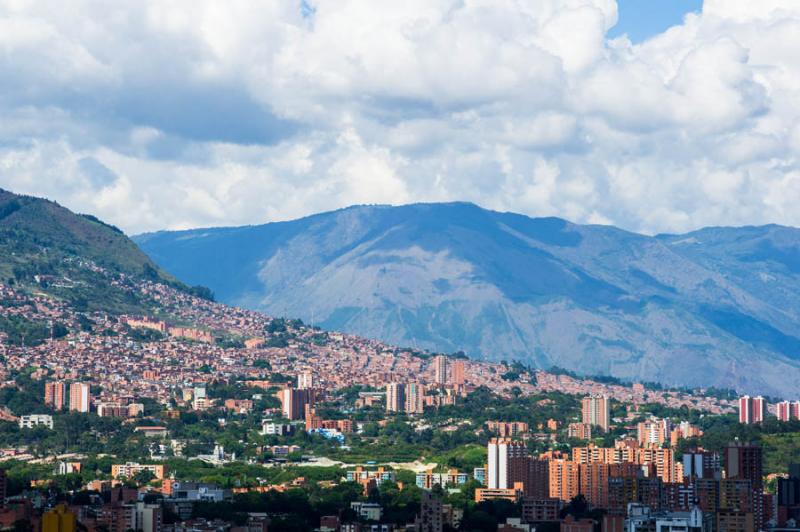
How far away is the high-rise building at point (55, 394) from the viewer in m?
141

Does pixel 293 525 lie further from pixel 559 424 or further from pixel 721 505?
pixel 559 424

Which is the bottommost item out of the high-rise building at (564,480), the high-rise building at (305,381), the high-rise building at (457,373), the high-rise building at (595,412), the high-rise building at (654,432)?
the high-rise building at (564,480)

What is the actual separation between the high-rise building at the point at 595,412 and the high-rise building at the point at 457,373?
2370 cm

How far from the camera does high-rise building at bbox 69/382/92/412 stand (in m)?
140

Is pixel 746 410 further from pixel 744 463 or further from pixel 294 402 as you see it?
pixel 744 463

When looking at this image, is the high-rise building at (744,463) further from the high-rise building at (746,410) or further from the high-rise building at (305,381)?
the high-rise building at (305,381)

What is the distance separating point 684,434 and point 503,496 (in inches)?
1719

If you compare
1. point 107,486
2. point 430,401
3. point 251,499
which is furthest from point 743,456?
point 430,401

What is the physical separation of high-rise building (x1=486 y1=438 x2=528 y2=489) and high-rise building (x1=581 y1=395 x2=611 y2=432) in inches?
1742

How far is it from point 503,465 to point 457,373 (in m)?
76.6

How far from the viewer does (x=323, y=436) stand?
136500 mm

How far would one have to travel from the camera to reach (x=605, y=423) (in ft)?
486

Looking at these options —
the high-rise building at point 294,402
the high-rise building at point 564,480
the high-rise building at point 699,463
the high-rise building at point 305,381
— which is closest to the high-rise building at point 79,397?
the high-rise building at point 294,402

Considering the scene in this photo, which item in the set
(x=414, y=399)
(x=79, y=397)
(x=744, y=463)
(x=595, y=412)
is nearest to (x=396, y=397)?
(x=414, y=399)
